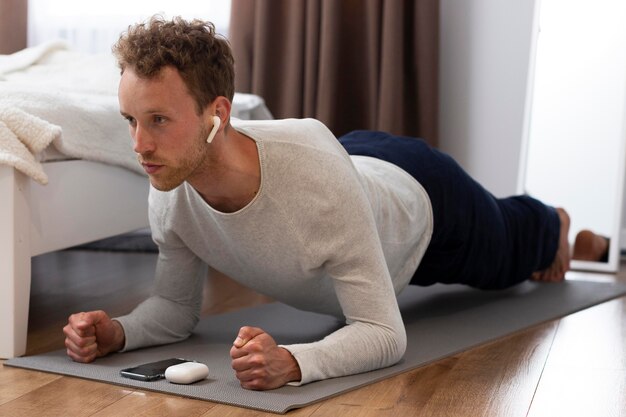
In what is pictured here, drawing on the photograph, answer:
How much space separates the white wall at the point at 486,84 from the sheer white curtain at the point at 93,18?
2.76 ft

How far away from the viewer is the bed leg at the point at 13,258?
1779mm

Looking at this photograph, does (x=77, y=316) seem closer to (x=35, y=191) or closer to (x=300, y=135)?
(x=35, y=191)

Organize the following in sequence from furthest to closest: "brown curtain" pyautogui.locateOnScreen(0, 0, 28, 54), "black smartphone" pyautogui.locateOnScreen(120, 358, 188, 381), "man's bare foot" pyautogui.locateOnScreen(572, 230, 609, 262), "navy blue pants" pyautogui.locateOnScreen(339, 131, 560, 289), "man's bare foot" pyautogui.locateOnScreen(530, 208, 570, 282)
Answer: "brown curtain" pyautogui.locateOnScreen(0, 0, 28, 54)
"man's bare foot" pyautogui.locateOnScreen(572, 230, 609, 262)
"man's bare foot" pyautogui.locateOnScreen(530, 208, 570, 282)
"navy blue pants" pyautogui.locateOnScreen(339, 131, 560, 289)
"black smartphone" pyautogui.locateOnScreen(120, 358, 188, 381)

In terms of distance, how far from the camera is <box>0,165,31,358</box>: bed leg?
178cm

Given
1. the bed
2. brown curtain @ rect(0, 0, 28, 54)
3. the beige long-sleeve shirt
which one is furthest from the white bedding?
brown curtain @ rect(0, 0, 28, 54)

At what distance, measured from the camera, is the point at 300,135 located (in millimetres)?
1713

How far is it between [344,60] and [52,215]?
1694mm

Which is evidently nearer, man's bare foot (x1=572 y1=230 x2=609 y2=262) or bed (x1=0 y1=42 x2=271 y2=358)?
bed (x1=0 y1=42 x2=271 y2=358)

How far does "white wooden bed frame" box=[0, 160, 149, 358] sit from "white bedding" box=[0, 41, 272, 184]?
0.03 m

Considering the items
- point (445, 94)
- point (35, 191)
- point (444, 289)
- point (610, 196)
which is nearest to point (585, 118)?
point (610, 196)

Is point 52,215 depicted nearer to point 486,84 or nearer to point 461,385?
point 461,385

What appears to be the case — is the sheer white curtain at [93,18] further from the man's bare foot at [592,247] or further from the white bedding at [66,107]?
the man's bare foot at [592,247]

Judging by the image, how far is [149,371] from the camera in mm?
1647

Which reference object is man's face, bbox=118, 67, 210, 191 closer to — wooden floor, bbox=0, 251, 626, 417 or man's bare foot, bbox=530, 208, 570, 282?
wooden floor, bbox=0, 251, 626, 417
